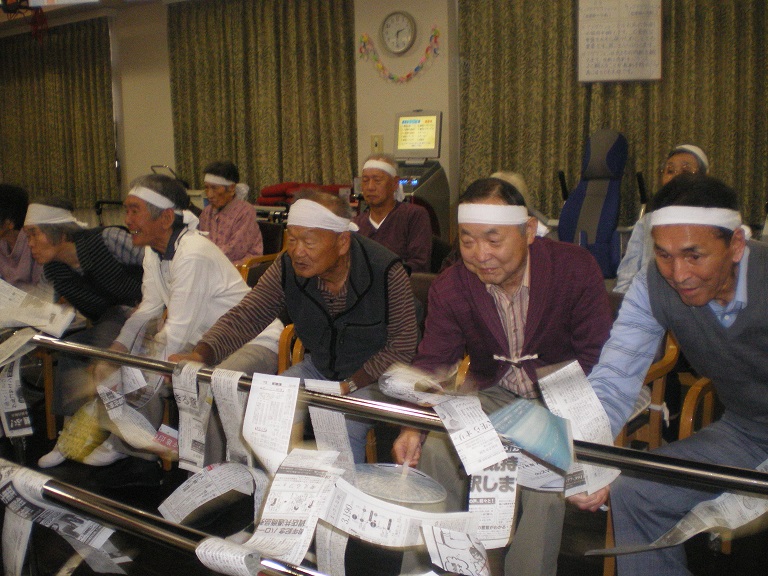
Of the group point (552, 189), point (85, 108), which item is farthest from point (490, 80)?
point (85, 108)

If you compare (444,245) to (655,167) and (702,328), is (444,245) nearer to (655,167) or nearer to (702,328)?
(655,167)

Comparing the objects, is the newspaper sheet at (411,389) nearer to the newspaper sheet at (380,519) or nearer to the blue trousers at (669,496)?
the newspaper sheet at (380,519)

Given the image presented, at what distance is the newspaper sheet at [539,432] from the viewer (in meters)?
0.99

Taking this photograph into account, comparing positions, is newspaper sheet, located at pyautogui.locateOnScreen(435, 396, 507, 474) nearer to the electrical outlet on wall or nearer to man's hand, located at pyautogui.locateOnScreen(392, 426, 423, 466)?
man's hand, located at pyautogui.locateOnScreen(392, 426, 423, 466)

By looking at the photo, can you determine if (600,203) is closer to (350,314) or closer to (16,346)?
(350,314)

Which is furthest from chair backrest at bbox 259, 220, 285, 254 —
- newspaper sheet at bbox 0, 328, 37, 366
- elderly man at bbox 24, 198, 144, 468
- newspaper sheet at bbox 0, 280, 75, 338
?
newspaper sheet at bbox 0, 328, 37, 366

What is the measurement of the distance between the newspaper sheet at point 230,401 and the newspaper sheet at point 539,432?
1.63 ft

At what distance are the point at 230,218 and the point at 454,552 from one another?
4.00 m

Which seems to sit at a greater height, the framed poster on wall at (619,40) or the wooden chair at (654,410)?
the framed poster on wall at (619,40)

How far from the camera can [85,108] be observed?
8.41 m

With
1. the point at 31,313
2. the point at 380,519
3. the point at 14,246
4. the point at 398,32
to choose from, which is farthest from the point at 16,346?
the point at 398,32

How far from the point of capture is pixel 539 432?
1022 mm

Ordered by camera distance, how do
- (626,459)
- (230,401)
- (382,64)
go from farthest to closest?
(382,64) → (230,401) → (626,459)

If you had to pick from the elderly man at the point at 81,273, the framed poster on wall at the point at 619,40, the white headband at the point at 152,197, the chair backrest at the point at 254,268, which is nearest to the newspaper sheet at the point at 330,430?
the white headband at the point at 152,197
